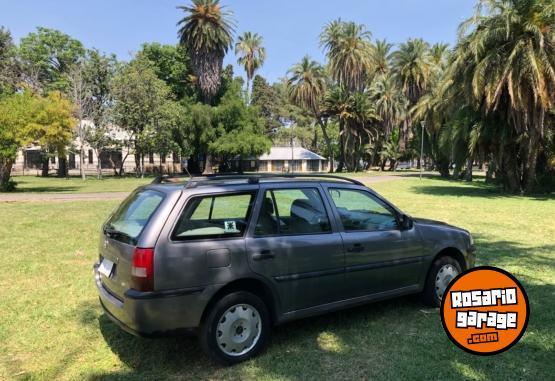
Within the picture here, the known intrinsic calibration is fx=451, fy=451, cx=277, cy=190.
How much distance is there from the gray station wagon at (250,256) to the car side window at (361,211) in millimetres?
15

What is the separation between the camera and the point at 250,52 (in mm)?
66312

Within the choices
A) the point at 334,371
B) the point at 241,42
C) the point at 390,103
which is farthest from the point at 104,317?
the point at 241,42

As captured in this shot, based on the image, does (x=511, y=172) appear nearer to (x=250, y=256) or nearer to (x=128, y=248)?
(x=250, y=256)

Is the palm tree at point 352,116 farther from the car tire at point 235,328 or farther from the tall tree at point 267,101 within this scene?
the car tire at point 235,328

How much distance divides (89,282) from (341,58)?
51.3 m

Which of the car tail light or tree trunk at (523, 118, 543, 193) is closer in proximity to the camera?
the car tail light

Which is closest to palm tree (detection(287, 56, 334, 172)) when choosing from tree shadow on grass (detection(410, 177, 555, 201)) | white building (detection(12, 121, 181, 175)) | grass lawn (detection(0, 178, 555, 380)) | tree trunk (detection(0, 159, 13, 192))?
white building (detection(12, 121, 181, 175))

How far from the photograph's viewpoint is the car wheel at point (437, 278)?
17.1 ft

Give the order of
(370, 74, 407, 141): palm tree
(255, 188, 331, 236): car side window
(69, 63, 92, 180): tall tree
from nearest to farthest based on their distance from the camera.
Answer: (255, 188, 331, 236): car side window → (69, 63, 92, 180): tall tree → (370, 74, 407, 141): palm tree

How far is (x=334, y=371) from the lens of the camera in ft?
12.6

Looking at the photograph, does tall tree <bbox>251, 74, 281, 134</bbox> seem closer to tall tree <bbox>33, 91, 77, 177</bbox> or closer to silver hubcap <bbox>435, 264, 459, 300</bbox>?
tall tree <bbox>33, 91, 77, 177</bbox>

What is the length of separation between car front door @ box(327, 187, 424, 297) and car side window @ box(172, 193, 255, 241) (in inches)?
37.8

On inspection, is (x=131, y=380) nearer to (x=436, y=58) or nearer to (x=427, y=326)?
(x=427, y=326)

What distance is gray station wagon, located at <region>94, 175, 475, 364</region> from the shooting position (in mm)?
3670
